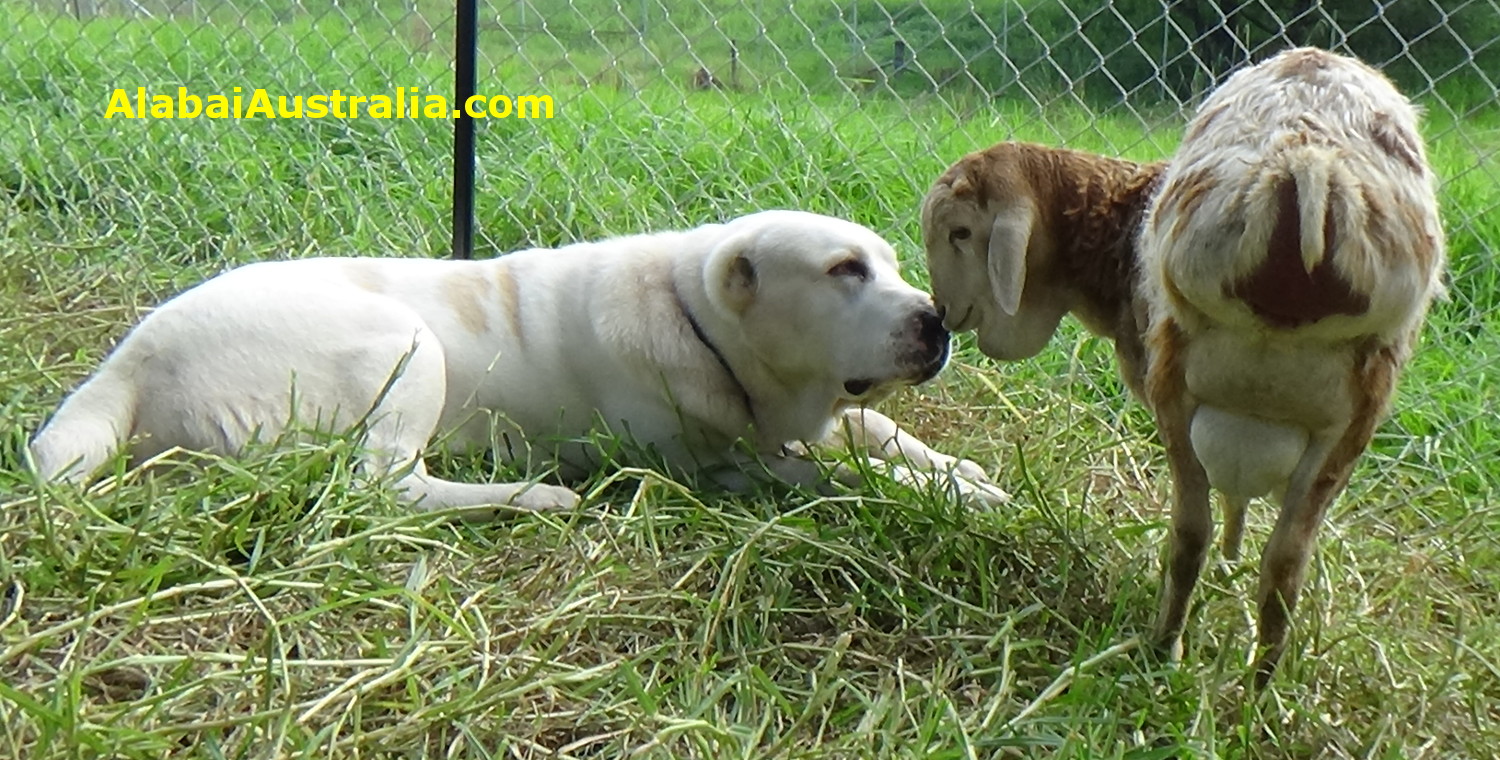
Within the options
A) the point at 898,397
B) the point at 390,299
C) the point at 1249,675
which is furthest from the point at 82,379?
the point at 1249,675

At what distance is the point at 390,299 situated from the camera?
2.46 m

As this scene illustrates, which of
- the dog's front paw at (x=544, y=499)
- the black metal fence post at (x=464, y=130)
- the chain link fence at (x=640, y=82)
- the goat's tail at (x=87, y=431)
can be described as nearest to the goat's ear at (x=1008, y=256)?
the dog's front paw at (x=544, y=499)

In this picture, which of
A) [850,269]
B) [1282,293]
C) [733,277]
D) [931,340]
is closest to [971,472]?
[931,340]

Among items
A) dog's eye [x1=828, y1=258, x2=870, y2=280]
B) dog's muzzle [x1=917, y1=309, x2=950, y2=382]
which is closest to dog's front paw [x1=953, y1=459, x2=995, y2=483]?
dog's muzzle [x1=917, y1=309, x2=950, y2=382]

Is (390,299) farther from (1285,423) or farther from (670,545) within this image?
(1285,423)

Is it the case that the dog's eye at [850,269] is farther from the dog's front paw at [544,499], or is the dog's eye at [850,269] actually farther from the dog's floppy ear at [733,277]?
the dog's front paw at [544,499]

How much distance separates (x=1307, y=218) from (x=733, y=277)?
1181mm

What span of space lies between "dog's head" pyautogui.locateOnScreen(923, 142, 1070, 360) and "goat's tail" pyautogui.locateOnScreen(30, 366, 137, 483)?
1259mm

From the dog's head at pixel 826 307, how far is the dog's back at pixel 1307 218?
27.5 inches

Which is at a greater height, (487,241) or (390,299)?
(390,299)

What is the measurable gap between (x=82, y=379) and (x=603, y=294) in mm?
1031

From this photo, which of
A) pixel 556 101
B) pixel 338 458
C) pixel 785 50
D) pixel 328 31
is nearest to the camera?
pixel 338 458

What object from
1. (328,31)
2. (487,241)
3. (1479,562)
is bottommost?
(1479,562)

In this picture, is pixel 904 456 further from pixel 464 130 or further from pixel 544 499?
pixel 464 130
